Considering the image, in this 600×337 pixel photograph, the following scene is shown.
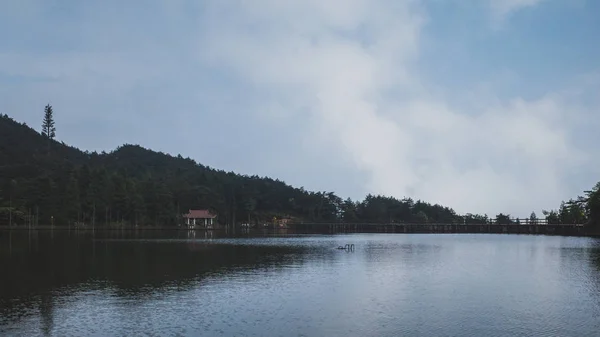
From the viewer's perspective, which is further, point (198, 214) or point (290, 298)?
point (198, 214)

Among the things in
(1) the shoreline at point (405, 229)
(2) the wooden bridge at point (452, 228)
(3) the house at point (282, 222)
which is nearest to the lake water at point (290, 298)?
(1) the shoreline at point (405, 229)

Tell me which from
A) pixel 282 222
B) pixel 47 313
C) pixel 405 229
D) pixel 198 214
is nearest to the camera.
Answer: pixel 47 313

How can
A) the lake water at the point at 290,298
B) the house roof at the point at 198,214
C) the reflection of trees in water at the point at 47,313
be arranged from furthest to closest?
the house roof at the point at 198,214 < the lake water at the point at 290,298 < the reflection of trees in water at the point at 47,313

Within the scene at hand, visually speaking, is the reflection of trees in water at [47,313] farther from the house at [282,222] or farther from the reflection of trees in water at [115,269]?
the house at [282,222]

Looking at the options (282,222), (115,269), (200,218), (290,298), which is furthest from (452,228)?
(290,298)

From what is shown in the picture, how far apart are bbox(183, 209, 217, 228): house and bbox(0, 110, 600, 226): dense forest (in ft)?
11.2

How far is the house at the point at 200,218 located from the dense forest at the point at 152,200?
3408 millimetres

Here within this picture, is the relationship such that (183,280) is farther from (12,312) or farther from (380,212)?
(380,212)

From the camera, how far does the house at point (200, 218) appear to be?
151 meters

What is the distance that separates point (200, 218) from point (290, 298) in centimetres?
12864

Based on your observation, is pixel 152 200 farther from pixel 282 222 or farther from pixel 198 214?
pixel 282 222

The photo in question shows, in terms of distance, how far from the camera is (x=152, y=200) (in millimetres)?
142500

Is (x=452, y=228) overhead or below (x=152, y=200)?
below

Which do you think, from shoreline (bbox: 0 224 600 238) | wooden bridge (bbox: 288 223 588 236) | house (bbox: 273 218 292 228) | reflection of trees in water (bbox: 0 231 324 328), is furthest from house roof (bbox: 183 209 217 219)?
reflection of trees in water (bbox: 0 231 324 328)
